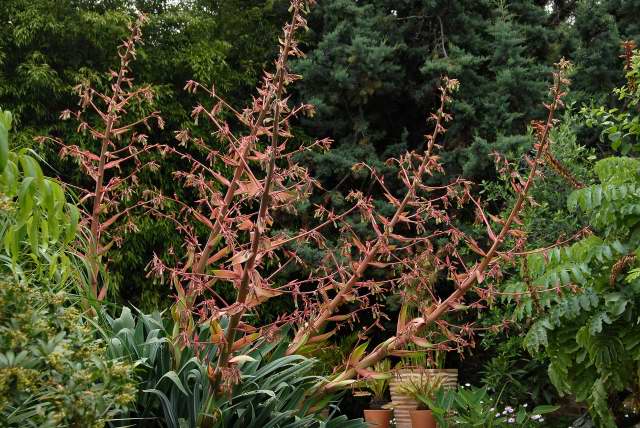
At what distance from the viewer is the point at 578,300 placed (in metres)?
4.40

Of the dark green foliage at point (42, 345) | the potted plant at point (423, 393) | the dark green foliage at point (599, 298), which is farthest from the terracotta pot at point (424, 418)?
the dark green foliage at point (42, 345)

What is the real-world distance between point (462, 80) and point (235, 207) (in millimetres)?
4824

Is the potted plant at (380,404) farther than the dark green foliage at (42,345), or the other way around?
the potted plant at (380,404)

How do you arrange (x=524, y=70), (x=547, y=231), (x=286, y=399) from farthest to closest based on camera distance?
(x=524, y=70)
(x=547, y=231)
(x=286, y=399)

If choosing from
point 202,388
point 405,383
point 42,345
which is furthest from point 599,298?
point 42,345

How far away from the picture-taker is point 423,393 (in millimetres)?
6238

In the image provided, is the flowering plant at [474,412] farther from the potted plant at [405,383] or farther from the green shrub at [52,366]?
the green shrub at [52,366]

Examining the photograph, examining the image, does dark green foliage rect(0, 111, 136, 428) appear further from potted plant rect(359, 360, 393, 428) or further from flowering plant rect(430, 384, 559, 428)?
potted plant rect(359, 360, 393, 428)

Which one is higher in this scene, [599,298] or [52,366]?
[52,366]

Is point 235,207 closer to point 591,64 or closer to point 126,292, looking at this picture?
point 126,292

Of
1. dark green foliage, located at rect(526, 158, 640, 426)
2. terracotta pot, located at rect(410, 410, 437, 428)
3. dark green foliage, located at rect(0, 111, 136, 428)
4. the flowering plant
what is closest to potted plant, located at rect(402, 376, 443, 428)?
terracotta pot, located at rect(410, 410, 437, 428)

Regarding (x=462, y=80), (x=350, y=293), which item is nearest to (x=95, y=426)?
(x=350, y=293)

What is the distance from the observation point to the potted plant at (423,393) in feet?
20.2

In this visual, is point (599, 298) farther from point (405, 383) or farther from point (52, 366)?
point (52, 366)
